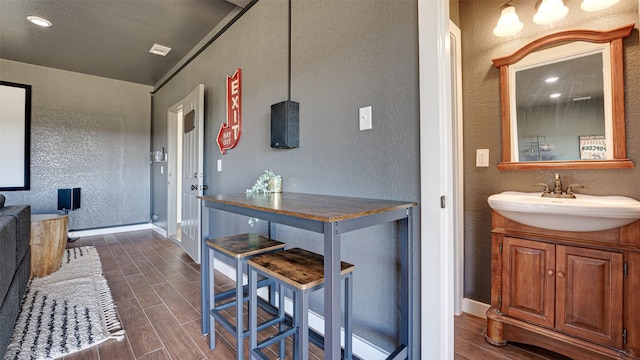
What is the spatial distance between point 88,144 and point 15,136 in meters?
0.80

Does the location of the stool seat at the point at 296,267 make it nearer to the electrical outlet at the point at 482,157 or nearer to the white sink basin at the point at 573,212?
the white sink basin at the point at 573,212

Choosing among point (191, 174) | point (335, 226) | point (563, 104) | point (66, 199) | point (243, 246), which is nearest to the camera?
point (335, 226)

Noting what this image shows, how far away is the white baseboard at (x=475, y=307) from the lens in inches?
79.0

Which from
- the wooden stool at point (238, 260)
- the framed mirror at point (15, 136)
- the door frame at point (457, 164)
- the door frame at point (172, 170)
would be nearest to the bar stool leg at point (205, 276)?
the wooden stool at point (238, 260)

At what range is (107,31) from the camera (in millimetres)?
3152

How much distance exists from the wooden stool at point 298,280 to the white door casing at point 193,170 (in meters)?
1.75

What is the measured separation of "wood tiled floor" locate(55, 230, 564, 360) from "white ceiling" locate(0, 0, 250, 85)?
101 inches

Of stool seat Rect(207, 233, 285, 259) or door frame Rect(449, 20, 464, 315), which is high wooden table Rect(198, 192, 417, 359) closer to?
stool seat Rect(207, 233, 285, 259)

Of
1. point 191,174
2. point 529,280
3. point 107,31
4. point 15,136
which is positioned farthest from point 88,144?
point 529,280

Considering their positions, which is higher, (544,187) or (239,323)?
(544,187)

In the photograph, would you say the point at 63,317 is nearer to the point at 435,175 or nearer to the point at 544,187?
the point at 435,175

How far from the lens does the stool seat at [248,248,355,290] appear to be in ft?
3.71

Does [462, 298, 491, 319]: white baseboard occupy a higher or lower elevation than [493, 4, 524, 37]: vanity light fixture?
lower

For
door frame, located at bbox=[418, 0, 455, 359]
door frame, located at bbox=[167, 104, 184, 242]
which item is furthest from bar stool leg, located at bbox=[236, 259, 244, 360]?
door frame, located at bbox=[167, 104, 184, 242]
